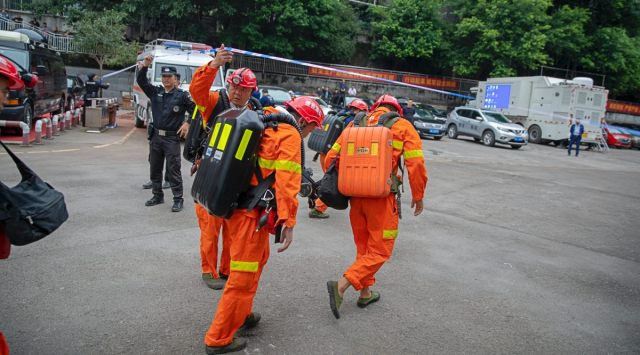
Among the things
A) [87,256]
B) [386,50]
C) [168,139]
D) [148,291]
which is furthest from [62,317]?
[386,50]

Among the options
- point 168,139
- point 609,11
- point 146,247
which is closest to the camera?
point 146,247

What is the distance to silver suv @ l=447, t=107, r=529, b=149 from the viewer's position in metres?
21.3

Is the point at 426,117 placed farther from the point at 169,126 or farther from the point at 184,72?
the point at 169,126

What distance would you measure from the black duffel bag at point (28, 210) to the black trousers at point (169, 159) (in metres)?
4.43

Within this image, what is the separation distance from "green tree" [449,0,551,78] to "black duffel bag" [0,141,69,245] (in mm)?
31307

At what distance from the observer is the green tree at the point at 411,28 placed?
1341 inches

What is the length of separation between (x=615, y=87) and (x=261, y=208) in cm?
3887

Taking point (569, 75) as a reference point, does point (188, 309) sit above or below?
below

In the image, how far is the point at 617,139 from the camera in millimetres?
27188

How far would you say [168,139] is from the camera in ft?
22.7

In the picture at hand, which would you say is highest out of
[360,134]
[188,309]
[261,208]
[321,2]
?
[321,2]

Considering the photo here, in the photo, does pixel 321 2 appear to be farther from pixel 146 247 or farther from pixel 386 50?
pixel 146 247

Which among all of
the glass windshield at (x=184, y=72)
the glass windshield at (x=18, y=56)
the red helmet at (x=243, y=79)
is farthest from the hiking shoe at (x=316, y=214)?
the glass windshield at (x=18, y=56)

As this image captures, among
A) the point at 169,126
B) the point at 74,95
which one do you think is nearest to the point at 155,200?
the point at 169,126
